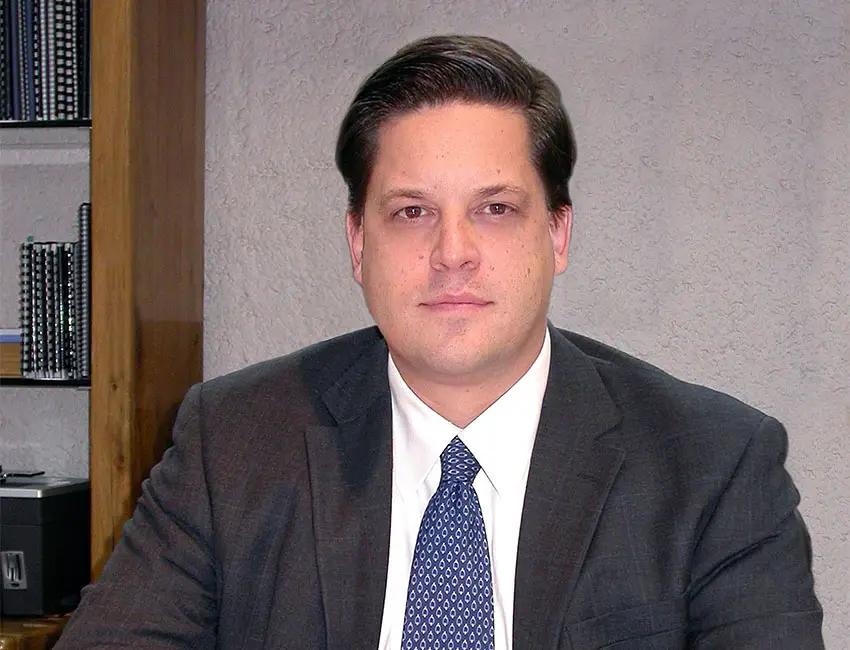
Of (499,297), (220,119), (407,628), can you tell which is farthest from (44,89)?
(407,628)

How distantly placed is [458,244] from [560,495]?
358 mm

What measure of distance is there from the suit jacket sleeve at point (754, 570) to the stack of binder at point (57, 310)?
4.57 feet

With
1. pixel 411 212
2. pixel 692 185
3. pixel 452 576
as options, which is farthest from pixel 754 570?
pixel 692 185

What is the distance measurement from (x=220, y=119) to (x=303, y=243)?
35 cm

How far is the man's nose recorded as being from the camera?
4.57 ft

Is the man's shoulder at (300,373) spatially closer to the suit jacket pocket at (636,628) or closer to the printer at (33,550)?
the suit jacket pocket at (636,628)

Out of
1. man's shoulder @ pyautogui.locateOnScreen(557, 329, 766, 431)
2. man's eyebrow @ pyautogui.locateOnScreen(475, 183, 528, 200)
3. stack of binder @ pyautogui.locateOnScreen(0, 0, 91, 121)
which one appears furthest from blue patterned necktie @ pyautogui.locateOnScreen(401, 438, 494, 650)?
stack of binder @ pyautogui.locateOnScreen(0, 0, 91, 121)

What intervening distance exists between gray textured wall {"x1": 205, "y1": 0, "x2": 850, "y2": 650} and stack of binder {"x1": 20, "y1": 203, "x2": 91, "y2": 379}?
18.9 inches

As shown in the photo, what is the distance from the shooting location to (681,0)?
2355 mm

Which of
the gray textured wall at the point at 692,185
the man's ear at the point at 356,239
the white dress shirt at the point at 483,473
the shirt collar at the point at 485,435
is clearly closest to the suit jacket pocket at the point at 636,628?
the white dress shirt at the point at 483,473

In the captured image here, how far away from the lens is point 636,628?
53.1 inches

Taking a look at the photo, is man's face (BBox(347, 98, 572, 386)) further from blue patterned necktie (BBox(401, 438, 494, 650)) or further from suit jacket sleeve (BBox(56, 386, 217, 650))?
suit jacket sleeve (BBox(56, 386, 217, 650))

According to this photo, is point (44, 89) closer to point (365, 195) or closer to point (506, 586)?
point (365, 195)

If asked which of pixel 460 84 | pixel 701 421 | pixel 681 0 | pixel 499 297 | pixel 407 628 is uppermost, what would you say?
pixel 681 0
